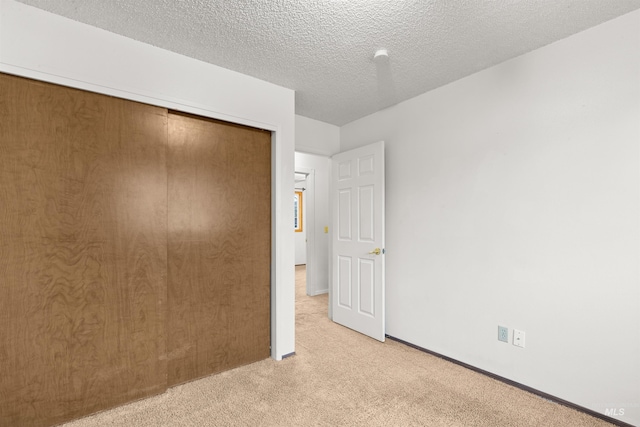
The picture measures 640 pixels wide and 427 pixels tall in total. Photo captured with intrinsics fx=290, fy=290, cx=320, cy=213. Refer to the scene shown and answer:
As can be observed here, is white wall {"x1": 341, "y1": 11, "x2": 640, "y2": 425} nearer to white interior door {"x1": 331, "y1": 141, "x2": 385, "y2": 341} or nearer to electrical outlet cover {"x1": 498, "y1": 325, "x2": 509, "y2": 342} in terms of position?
electrical outlet cover {"x1": 498, "y1": 325, "x2": 509, "y2": 342}

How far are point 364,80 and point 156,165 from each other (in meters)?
1.81

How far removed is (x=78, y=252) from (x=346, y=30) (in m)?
2.17

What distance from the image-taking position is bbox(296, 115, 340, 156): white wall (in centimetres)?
337

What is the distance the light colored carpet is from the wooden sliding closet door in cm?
22

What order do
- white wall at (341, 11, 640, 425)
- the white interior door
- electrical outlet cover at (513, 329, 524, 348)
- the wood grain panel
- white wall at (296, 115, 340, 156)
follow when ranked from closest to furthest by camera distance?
1. the wood grain panel
2. white wall at (341, 11, 640, 425)
3. electrical outlet cover at (513, 329, 524, 348)
4. the white interior door
5. white wall at (296, 115, 340, 156)

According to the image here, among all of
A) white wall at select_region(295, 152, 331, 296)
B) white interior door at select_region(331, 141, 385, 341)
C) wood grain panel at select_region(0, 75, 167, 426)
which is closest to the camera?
wood grain panel at select_region(0, 75, 167, 426)

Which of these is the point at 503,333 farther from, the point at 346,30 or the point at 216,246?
the point at 346,30

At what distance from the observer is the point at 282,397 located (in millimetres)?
2008

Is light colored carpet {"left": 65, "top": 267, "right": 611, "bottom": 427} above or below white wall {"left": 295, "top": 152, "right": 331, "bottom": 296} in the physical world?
below

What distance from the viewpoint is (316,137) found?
11.5 feet

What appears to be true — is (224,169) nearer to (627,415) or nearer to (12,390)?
(12,390)

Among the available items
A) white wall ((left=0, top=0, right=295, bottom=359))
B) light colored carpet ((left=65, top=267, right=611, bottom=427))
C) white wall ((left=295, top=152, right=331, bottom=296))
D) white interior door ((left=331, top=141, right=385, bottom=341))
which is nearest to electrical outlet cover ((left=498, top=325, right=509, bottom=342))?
light colored carpet ((left=65, top=267, right=611, bottom=427))

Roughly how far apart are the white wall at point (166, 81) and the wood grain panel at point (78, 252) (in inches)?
4.0

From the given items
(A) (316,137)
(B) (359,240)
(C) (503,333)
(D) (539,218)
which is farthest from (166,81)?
(C) (503,333)
